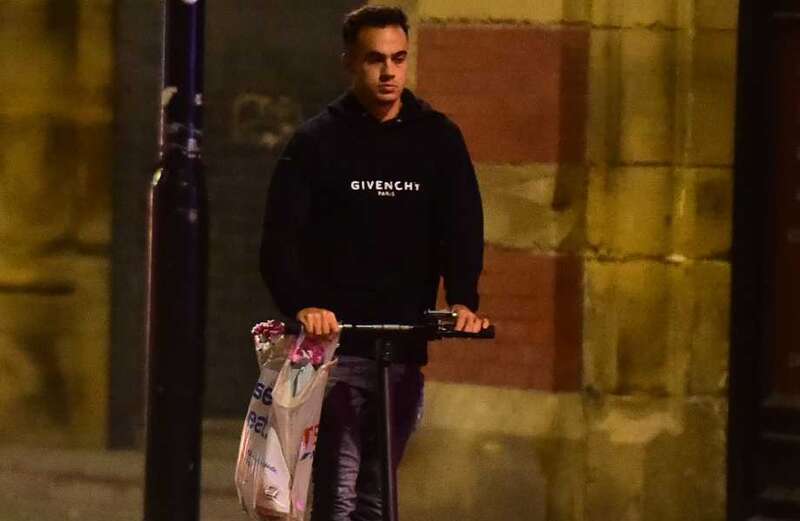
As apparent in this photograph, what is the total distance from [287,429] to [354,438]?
33 centimetres

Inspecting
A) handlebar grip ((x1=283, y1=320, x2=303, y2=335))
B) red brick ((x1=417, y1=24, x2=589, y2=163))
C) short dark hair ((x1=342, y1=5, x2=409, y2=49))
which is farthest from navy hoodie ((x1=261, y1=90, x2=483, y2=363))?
red brick ((x1=417, y1=24, x2=589, y2=163))

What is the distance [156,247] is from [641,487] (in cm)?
271

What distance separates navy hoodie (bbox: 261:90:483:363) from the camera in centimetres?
500

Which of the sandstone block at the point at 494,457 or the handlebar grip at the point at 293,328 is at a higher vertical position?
the handlebar grip at the point at 293,328

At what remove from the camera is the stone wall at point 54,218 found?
9.05 metres

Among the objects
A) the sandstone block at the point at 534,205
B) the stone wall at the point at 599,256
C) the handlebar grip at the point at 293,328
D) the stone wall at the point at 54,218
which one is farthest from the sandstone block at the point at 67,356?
the handlebar grip at the point at 293,328

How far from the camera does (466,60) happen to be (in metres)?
7.33

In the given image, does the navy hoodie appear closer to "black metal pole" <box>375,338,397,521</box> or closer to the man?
the man

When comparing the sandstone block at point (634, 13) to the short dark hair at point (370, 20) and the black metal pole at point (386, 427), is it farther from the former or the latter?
the black metal pole at point (386, 427)

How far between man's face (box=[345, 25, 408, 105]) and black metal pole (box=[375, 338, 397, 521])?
76cm

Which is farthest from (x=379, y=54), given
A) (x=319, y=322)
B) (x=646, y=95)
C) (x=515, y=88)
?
(x=646, y=95)

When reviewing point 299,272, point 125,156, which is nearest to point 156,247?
point 299,272

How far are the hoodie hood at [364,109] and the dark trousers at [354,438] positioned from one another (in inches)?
28.5

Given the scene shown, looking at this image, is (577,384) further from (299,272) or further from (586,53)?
(299,272)
